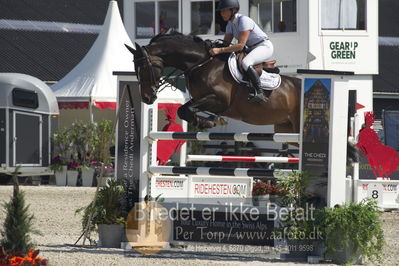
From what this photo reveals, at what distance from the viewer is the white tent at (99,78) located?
1667 centimetres

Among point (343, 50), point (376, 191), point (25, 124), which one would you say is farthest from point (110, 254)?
point (343, 50)

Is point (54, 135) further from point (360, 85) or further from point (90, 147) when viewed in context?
point (360, 85)

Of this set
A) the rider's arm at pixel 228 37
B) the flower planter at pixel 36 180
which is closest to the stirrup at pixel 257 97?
the rider's arm at pixel 228 37

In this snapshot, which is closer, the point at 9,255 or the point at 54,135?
the point at 9,255

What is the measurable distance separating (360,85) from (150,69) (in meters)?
11.9

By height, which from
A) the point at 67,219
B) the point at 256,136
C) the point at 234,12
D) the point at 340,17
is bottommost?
the point at 67,219

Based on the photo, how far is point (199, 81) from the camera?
763 centimetres

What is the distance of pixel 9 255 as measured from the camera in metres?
4.66

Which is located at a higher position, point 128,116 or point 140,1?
point 140,1

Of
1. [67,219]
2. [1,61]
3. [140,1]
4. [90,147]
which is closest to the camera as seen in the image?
[67,219]

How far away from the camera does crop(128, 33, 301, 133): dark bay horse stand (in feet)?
24.6

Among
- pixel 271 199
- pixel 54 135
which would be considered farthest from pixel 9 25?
pixel 271 199

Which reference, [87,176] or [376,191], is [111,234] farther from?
[87,176]

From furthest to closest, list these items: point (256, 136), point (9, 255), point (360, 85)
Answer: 1. point (360, 85)
2. point (256, 136)
3. point (9, 255)
